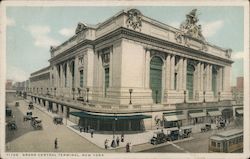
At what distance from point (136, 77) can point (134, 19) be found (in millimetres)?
2856

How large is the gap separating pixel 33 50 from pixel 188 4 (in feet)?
24.1

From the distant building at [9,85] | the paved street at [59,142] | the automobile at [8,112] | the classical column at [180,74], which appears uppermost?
the classical column at [180,74]

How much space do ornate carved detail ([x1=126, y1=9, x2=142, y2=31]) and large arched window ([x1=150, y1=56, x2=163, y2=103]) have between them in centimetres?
218

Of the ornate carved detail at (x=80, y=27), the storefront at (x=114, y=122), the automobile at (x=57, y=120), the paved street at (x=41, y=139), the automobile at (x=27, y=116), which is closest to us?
the paved street at (x=41, y=139)

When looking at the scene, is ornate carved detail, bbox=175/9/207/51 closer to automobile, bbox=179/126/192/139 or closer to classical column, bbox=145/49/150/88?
classical column, bbox=145/49/150/88

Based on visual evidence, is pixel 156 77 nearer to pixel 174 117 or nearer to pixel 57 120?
pixel 174 117

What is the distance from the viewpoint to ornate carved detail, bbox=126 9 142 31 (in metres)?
11.0

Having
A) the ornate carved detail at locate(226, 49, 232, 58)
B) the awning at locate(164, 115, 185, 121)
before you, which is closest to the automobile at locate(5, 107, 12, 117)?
the awning at locate(164, 115, 185, 121)

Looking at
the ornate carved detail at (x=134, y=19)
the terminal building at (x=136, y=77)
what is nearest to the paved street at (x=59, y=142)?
the terminal building at (x=136, y=77)

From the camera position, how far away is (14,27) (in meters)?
10.5

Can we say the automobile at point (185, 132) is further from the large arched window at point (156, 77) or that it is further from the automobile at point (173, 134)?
the large arched window at point (156, 77)

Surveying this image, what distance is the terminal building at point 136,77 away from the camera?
11.5 metres

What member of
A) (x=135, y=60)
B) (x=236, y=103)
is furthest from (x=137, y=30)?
(x=236, y=103)

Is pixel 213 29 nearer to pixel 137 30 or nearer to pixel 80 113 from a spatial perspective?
pixel 137 30
